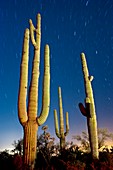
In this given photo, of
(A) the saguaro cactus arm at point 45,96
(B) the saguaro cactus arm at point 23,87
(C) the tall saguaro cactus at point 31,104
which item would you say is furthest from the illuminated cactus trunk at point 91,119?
(B) the saguaro cactus arm at point 23,87

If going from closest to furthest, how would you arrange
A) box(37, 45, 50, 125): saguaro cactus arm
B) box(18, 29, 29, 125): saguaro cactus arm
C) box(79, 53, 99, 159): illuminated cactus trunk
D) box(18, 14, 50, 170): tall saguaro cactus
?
box(18, 14, 50, 170): tall saguaro cactus, box(18, 29, 29, 125): saguaro cactus arm, box(37, 45, 50, 125): saguaro cactus arm, box(79, 53, 99, 159): illuminated cactus trunk

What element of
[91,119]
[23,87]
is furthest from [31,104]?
[91,119]

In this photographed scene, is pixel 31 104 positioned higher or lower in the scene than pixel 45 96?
lower

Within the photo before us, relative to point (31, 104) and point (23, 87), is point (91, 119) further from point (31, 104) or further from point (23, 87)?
point (23, 87)

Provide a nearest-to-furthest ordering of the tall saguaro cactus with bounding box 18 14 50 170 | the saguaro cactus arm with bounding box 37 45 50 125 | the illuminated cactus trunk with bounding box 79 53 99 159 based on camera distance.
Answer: the tall saguaro cactus with bounding box 18 14 50 170, the saguaro cactus arm with bounding box 37 45 50 125, the illuminated cactus trunk with bounding box 79 53 99 159

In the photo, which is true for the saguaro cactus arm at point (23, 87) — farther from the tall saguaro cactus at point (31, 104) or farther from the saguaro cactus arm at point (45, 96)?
the saguaro cactus arm at point (45, 96)

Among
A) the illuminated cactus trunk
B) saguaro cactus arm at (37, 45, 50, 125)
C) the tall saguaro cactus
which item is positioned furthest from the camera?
the illuminated cactus trunk

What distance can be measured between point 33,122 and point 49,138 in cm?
270

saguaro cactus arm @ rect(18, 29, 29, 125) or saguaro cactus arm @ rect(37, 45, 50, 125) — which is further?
saguaro cactus arm @ rect(37, 45, 50, 125)

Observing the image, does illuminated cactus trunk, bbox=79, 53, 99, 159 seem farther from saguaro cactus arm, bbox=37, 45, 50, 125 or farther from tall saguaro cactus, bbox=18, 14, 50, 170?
tall saguaro cactus, bbox=18, 14, 50, 170

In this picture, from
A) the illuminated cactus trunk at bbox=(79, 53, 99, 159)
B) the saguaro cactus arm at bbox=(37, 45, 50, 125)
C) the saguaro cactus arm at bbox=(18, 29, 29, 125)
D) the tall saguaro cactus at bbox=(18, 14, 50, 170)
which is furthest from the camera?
the illuminated cactus trunk at bbox=(79, 53, 99, 159)

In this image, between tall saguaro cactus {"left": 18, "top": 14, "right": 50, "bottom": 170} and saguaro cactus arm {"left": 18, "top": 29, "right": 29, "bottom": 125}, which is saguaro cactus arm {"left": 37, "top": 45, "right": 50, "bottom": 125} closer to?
tall saguaro cactus {"left": 18, "top": 14, "right": 50, "bottom": 170}

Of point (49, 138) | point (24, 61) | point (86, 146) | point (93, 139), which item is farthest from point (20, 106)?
point (86, 146)

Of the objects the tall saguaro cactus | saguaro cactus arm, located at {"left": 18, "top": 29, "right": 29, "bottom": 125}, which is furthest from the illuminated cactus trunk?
saguaro cactus arm, located at {"left": 18, "top": 29, "right": 29, "bottom": 125}
